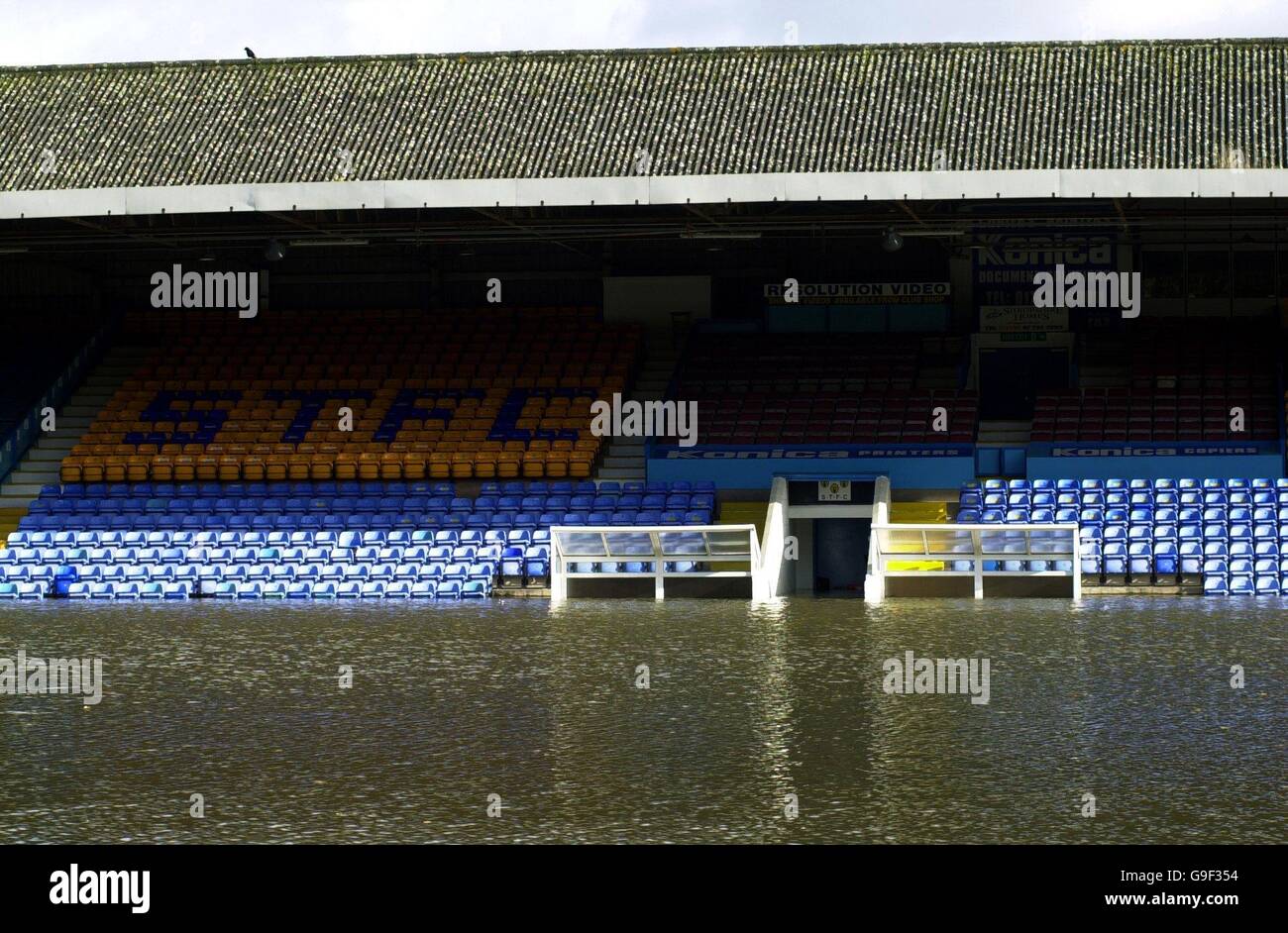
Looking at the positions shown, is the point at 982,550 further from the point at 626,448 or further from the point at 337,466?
the point at 337,466

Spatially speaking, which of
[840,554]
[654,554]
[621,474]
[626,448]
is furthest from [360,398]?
[654,554]

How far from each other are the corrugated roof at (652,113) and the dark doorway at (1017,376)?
621 centimetres

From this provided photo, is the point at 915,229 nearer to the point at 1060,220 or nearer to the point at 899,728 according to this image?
the point at 1060,220

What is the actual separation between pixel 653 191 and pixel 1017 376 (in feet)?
36.6

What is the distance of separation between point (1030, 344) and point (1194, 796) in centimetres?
2639

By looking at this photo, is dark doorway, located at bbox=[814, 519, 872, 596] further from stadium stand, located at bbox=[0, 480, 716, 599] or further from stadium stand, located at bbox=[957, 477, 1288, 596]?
stadium stand, located at bbox=[957, 477, 1288, 596]

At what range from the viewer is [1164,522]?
27516 millimetres

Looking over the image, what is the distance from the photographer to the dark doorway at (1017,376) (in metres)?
36.4

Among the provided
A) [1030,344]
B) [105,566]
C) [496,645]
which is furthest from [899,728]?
[1030,344]

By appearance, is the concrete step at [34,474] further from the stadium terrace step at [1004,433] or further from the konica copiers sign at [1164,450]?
the konica copiers sign at [1164,450]

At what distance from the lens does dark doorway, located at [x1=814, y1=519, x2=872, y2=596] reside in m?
33.2

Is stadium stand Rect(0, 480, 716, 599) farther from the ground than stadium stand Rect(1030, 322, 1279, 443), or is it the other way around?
stadium stand Rect(1030, 322, 1279, 443)

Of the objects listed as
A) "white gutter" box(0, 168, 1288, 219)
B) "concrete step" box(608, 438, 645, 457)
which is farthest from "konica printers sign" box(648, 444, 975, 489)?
"white gutter" box(0, 168, 1288, 219)

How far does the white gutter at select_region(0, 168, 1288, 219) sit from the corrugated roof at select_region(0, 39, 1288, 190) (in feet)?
6.36
